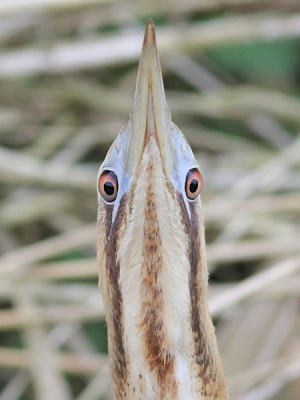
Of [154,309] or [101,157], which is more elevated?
[101,157]

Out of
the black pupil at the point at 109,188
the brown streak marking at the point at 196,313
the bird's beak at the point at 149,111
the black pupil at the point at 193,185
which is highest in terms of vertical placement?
the bird's beak at the point at 149,111

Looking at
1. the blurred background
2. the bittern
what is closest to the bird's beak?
the bittern

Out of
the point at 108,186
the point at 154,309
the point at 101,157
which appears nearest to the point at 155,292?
the point at 154,309

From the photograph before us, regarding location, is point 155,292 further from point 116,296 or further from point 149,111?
point 149,111

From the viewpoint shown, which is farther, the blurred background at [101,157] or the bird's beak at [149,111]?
the blurred background at [101,157]

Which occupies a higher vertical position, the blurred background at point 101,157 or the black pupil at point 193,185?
the blurred background at point 101,157

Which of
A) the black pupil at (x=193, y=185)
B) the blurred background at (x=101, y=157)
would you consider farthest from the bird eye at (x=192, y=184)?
the blurred background at (x=101, y=157)

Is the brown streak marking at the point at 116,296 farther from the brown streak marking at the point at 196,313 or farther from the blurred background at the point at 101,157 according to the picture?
the blurred background at the point at 101,157

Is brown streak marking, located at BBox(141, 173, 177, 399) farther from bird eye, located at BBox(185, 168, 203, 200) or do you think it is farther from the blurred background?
the blurred background
